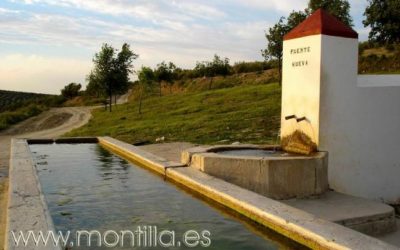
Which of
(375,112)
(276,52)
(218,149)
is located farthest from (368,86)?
(276,52)

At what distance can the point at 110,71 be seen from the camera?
4222 centimetres

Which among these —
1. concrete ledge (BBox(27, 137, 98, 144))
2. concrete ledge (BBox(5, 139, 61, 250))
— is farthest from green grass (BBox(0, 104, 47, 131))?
concrete ledge (BBox(5, 139, 61, 250))

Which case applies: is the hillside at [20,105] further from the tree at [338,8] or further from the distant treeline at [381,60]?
the distant treeline at [381,60]

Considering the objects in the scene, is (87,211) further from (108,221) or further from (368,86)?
(368,86)

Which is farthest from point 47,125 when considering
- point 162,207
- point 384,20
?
point 162,207

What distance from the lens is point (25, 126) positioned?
117ft

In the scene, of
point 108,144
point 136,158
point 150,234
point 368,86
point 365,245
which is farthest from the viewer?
point 108,144

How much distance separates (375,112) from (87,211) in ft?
22.8

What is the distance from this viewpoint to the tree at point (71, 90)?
68188 mm

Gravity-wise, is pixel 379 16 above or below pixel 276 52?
above

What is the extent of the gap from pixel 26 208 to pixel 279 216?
10.2 feet

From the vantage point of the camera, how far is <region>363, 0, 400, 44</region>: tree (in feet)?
109

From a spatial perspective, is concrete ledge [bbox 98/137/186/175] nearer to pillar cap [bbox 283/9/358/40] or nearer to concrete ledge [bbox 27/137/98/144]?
concrete ledge [bbox 27/137/98/144]

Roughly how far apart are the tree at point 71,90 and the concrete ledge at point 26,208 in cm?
6179
